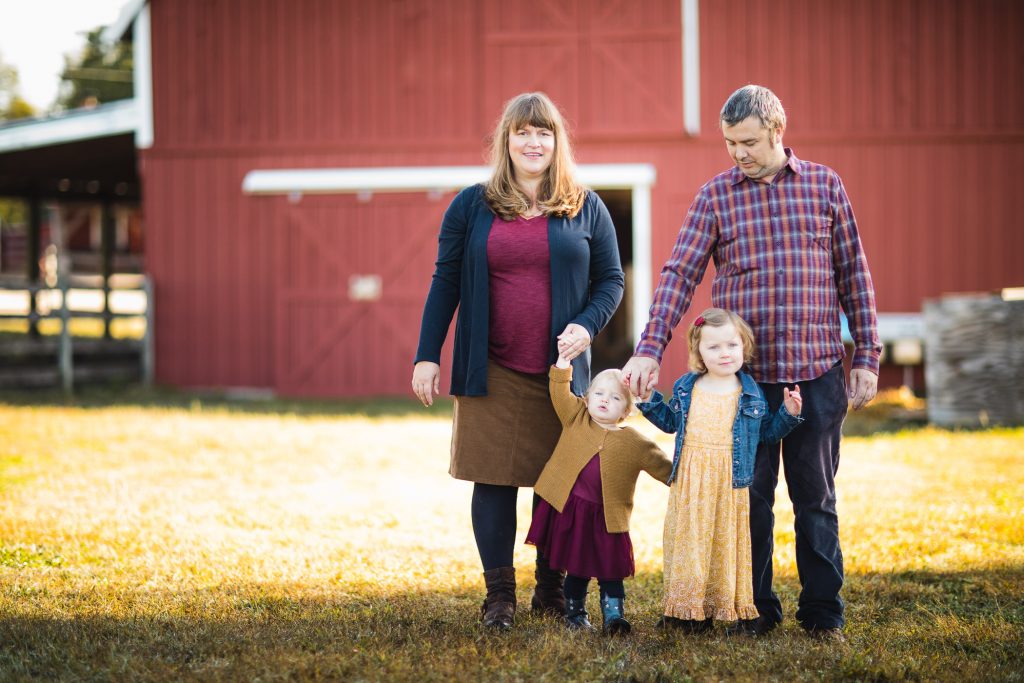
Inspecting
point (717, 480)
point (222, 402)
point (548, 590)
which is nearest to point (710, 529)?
point (717, 480)

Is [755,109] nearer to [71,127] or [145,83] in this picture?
[145,83]

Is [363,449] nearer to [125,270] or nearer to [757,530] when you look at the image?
[757,530]

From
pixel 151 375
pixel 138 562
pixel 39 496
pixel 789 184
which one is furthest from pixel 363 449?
pixel 151 375

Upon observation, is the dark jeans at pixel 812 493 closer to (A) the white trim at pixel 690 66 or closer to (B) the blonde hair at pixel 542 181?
(B) the blonde hair at pixel 542 181

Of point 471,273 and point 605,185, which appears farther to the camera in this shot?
point 605,185

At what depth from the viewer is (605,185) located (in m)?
11.9

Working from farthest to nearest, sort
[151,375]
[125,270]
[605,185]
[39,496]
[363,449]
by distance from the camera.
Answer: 1. [125,270]
2. [151,375]
3. [605,185]
4. [363,449]
5. [39,496]

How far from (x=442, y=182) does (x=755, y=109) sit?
8868 mm

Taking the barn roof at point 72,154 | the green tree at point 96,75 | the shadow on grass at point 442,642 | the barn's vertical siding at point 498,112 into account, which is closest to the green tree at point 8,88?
the green tree at point 96,75

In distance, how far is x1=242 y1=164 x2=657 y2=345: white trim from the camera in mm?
11844

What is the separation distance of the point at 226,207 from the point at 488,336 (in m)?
9.64

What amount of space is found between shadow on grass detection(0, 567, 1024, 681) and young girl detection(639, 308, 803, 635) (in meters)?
0.14

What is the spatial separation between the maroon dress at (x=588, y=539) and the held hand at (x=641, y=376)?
294mm

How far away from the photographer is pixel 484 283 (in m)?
3.59
